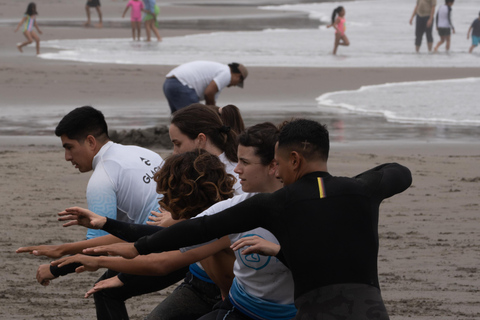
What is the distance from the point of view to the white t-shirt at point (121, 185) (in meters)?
4.54

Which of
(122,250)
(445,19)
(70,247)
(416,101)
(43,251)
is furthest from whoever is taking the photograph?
(445,19)

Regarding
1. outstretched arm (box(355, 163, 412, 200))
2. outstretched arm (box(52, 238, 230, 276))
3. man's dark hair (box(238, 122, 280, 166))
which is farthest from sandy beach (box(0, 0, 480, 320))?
man's dark hair (box(238, 122, 280, 166))

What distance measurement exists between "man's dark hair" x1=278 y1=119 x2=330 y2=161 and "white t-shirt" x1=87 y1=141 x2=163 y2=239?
155 cm

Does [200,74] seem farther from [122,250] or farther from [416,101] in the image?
[122,250]

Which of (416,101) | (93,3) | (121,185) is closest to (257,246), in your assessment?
(121,185)

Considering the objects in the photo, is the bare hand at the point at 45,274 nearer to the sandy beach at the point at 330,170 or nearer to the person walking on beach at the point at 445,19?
the sandy beach at the point at 330,170

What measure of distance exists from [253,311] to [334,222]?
72 cm

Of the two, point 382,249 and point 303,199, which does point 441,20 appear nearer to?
point 382,249

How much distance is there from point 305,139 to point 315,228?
0.37 m

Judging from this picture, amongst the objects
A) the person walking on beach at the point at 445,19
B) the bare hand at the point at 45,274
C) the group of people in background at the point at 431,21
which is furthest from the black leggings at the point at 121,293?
the group of people in background at the point at 431,21

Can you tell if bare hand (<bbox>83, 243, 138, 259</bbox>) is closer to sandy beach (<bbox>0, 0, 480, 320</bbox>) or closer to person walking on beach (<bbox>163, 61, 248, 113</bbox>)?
sandy beach (<bbox>0, 0, 480, 320</bbox>)

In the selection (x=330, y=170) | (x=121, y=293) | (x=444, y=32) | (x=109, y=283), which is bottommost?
(x=330, y=170)

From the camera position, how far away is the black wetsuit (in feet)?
10.3

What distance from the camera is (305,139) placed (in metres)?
3.23
